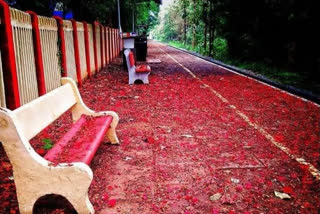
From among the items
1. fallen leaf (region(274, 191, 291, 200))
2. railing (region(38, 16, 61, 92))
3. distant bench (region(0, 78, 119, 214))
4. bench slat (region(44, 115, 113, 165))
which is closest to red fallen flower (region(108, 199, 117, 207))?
distant bench (region(0, 78, 119, 214))

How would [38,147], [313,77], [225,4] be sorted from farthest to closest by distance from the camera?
[225,4] < [313,77] < [38,147]

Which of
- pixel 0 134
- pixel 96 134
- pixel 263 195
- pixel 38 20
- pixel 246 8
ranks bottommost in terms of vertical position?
pixel 263 195

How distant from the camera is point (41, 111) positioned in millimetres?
3299

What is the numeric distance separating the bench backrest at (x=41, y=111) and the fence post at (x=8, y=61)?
96 centimetres

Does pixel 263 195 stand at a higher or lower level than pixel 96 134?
lower

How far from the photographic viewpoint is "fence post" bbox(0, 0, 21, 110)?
459cm

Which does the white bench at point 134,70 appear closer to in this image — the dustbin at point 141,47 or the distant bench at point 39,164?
the distant bench at point 39,164

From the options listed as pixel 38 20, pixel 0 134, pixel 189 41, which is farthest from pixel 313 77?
pixel 189 41

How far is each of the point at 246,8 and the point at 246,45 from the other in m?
2.22

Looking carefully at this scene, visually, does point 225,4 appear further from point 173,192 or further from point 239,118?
point 173,192

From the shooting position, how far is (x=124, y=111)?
23.5 feet

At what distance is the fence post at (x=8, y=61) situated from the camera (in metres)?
4.59

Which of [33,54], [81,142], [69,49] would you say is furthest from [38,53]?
[81,142]

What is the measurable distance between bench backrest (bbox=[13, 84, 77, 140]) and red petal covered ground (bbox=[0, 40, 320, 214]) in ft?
2.77
